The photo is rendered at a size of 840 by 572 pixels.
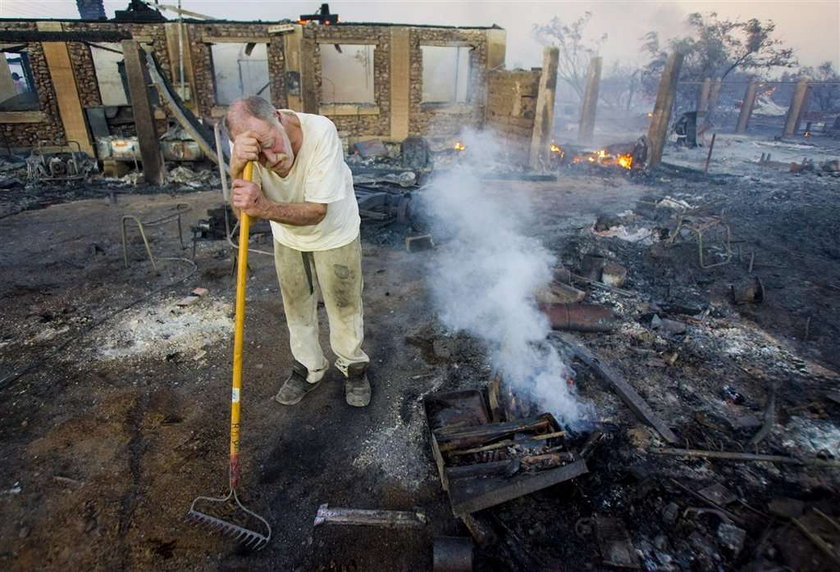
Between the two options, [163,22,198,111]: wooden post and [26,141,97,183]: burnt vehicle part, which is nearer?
[26,141,97,183]: burnt vehicle part

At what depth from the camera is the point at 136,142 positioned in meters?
12.8

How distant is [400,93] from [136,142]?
30.4 ft

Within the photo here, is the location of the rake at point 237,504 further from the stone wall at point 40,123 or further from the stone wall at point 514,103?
the stone wall at point 40,123

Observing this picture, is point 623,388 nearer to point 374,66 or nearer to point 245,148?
point 245,148

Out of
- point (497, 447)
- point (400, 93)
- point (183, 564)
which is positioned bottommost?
point (183, 564)

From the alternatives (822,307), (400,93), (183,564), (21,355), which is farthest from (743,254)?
(400,93)

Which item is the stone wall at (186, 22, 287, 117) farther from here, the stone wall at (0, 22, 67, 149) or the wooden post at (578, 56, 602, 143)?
the wooden post at (578, 56, 602, 143)

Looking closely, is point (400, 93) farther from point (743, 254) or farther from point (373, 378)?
point (373, 378)

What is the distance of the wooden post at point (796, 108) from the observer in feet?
67.4

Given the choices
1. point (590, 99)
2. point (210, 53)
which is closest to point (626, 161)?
point (590, 99)

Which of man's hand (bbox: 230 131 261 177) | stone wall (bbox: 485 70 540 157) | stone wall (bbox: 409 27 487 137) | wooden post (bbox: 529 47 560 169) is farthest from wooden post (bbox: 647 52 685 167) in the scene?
man's hand (bbox: 230 131 261 177)

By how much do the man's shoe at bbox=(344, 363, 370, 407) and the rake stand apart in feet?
3.48

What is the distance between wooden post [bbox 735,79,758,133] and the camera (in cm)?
2219

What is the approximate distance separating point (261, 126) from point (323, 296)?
4.48 feet
